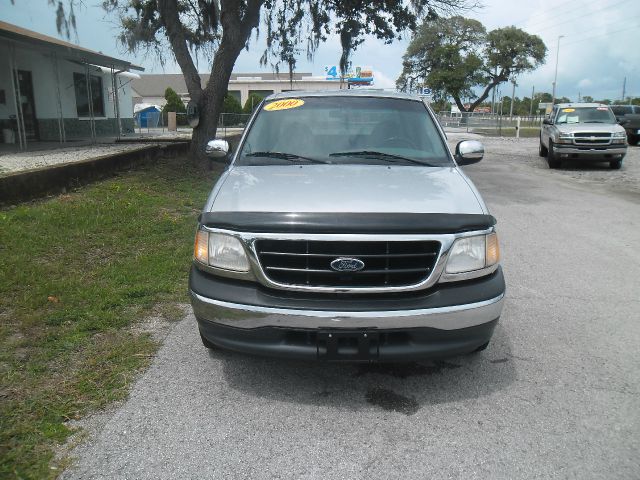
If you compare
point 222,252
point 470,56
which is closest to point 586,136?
point 222,252

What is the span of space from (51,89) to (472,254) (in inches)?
741

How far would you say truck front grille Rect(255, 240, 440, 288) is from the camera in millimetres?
2848

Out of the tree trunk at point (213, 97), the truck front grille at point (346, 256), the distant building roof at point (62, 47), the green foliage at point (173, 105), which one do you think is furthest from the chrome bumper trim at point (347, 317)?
the green foliage at point (173, 105)

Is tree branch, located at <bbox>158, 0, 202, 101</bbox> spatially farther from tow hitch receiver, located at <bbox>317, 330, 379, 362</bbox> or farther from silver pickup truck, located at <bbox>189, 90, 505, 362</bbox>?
tow hitch receiver, located at <bbox>317, 330, 379, 362</bbox>

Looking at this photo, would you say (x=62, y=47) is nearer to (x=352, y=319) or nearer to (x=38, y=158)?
(x=38, y=158)

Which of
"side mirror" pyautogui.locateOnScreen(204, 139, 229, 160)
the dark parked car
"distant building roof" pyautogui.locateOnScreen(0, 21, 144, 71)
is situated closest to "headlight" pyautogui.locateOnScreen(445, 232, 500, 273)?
"side mirror" pyautogui.locateOnScreen(204, 139, 229, 160)

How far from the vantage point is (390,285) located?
289 cm

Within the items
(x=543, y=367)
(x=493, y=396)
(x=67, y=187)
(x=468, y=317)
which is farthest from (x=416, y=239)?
(x=67, y=187)

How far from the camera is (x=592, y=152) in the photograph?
14.7m

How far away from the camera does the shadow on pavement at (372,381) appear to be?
3.14m

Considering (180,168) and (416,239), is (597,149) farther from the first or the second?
(416,239)

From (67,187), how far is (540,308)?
7417 millimetres

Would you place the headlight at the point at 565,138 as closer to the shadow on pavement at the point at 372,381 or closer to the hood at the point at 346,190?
the hood at the point at 346,190

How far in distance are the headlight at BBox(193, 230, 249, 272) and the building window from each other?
19464 millimetres
